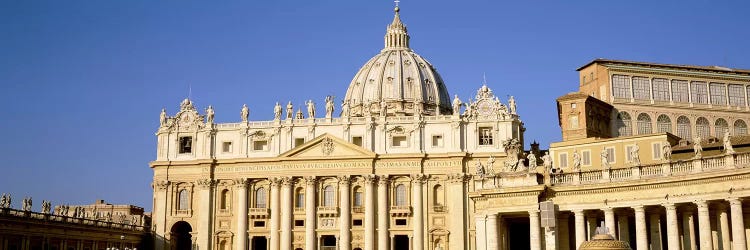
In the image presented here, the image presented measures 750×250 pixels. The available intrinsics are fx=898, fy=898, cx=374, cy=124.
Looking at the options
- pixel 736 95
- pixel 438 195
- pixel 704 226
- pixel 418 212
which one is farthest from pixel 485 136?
pixel 704 226

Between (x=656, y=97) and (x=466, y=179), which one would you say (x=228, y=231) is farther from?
(x=656, y=97)

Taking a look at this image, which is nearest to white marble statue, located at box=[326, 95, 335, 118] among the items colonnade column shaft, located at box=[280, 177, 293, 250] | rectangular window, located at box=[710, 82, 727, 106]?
colonnade column shaft, located at box=[280, 177, 293, 250]

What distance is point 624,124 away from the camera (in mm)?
86188

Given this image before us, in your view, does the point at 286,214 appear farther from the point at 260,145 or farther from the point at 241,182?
the point at 260,145

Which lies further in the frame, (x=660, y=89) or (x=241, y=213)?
(x=241, y=213)

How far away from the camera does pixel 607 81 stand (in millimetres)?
86125

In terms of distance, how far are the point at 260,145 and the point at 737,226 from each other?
64502mm

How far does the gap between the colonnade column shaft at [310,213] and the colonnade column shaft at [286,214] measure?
1.92 m

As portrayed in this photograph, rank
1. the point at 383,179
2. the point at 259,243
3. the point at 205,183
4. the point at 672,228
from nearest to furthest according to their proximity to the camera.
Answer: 1. the point at 672,228
2. the point at 383,179
3. the point at 205,183
4. the point at 259,243

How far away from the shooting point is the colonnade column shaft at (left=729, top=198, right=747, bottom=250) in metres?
46.4

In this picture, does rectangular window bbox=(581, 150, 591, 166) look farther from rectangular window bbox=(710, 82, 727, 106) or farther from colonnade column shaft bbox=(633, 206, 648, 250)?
colonnade column shaft bbox=(633, 206, 648, 250)

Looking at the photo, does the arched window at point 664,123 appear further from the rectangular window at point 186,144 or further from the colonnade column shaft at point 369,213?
the rectangular window at point 186,144

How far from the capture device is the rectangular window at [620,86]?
283ft

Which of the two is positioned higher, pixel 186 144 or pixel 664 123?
pixel 186 144
